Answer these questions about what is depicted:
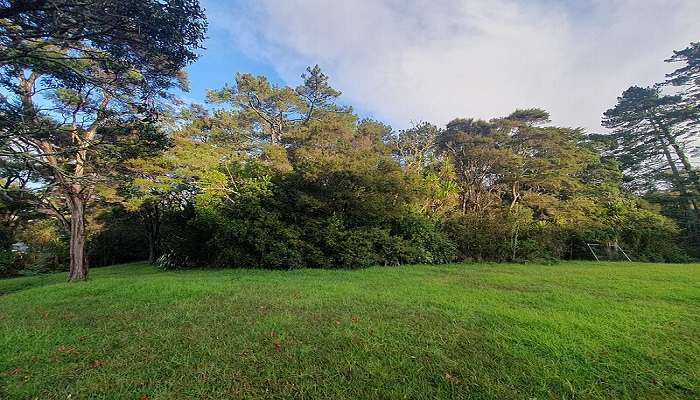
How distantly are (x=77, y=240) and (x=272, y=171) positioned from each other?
6378mm

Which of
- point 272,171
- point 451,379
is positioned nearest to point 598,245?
point 272,171

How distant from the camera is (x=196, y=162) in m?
11.5

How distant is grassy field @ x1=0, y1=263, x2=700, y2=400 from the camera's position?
235 cm

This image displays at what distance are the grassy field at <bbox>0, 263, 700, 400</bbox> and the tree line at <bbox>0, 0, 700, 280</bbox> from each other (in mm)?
2646

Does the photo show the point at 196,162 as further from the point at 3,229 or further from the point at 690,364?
the point at 690,364

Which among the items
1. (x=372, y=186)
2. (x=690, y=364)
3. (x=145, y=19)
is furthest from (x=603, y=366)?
(x=372, y=186)

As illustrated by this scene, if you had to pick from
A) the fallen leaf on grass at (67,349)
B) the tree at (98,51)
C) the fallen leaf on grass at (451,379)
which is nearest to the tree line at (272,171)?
the tree at (98,51)

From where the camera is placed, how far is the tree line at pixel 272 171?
452 cm

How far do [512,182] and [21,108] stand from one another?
738 inches

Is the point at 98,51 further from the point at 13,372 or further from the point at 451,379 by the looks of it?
the point at 451,379

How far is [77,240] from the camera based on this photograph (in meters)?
9.54

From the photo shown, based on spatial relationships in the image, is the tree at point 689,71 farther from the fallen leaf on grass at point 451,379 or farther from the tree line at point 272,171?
the fallen leaf on grass at point 451,379

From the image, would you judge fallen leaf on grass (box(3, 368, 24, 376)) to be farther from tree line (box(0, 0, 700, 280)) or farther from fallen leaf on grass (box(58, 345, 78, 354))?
tree line (box(0, 0, 700, 280))

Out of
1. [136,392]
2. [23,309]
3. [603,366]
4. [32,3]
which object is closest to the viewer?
[136,392]
